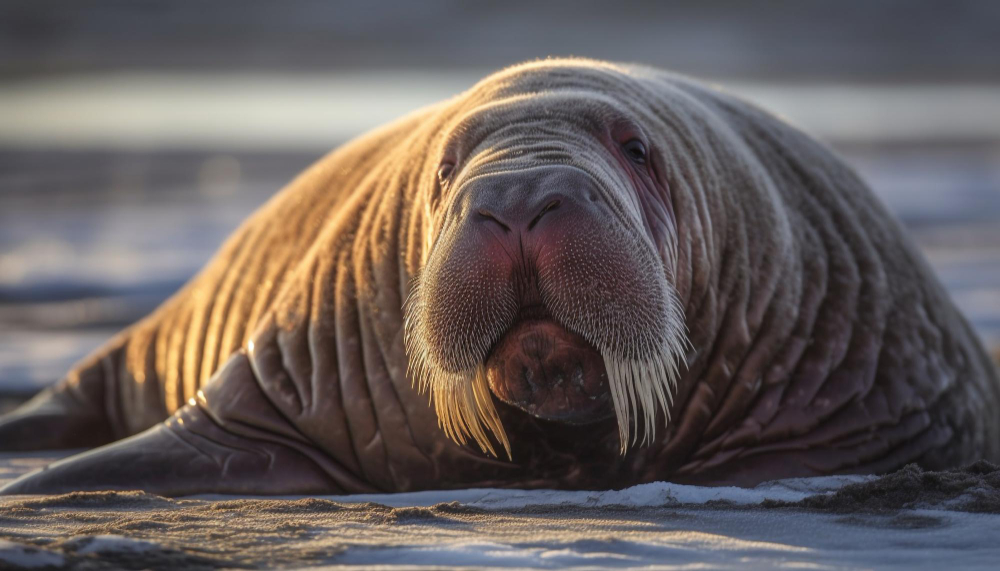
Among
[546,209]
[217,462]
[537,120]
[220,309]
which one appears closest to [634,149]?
[537,120]

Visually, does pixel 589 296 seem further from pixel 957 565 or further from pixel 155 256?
pixel 155 256

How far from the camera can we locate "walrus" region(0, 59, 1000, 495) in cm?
434

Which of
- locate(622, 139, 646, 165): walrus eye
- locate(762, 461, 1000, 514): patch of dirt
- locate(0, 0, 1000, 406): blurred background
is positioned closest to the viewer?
locate(762, 461, 1000, 514): patch of dirt

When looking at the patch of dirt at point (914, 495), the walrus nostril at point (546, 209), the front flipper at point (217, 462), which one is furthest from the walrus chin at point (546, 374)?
the front flipper at point (217, 462)

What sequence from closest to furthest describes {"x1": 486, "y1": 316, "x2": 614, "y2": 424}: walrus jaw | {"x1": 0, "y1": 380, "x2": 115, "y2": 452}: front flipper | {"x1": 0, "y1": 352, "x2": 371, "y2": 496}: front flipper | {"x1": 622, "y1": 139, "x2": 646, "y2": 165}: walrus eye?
{"x1": 486, "y1": 316, "x2": 614, "y2": 424}: walrus jaw, {"x1": 622, "y1": 139, "x2": 646, "y2": 165}: walrus eye, {"x1": 0, "y1": 352, "x2": 371, "y2": 496}: front flipper, {"x1": 0, "y1": 380, "x2": 115, "y2": 452}: front flipper

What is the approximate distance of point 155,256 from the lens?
1362 cm

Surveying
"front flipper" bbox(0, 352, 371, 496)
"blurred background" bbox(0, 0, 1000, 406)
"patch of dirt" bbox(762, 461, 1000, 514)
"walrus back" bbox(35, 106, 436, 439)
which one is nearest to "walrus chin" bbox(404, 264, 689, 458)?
"patch of dirt" bbox(762, 461, 1000, 514)

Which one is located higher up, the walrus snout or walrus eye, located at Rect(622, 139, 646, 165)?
walrus eye, located at Rect(622, 139, 646, 165)

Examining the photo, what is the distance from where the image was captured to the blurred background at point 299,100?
12.8 m

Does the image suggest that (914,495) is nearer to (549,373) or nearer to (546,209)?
(549,373)

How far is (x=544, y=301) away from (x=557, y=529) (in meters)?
0.69

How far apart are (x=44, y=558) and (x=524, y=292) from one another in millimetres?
1542

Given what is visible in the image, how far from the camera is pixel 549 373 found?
446cm

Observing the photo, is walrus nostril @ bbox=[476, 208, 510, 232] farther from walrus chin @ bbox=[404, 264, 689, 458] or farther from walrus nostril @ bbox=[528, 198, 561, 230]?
walrus chin @ bbox=[404, 264, 689, 458]
